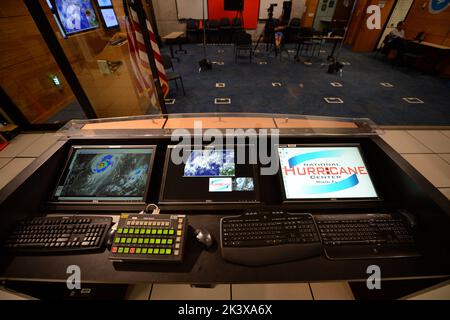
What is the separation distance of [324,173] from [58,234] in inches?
54.6

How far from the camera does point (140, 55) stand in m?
2.61

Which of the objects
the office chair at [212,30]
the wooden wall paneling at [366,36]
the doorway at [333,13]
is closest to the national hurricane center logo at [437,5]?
the wooden wall paneling at [366,36]

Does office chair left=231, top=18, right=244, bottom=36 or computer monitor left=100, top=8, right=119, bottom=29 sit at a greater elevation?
→ computer monitor left=100, top=8, right=119, bottom=29

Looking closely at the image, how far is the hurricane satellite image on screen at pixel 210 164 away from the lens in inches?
41.4

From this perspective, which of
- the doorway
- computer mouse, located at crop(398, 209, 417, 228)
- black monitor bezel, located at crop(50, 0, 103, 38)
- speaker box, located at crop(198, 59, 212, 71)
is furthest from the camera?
the doorway

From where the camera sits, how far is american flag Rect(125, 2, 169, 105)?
7.86 ft

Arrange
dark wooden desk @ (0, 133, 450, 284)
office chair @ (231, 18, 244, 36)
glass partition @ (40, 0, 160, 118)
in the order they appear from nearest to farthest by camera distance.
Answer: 1. dark wooden desk @ (0, 133, 450, 284)
2. glass partition @ (40, 0, 160, 118)
3. office chair @ (231, 18, 244, 36)

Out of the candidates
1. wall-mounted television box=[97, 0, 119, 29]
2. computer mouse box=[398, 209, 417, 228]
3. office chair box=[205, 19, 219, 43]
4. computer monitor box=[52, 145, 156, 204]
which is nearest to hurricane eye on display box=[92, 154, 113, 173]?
computer monitor box=[52, 145, 156, 204]

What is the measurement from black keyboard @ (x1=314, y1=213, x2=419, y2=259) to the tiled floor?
79 centimetres

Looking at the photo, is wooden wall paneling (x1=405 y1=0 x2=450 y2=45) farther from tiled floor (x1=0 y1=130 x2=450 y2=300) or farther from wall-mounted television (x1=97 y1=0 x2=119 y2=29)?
wall-mounted television (x1=97 y1=0 x2=119 y2=29)

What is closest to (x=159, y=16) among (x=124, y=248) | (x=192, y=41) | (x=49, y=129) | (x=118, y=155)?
(x=192, y=41)

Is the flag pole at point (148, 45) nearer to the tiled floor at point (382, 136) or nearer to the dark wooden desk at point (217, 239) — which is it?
the tiled floor at point (382, 136)

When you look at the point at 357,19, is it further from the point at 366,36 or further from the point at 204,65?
the point at 204,65
